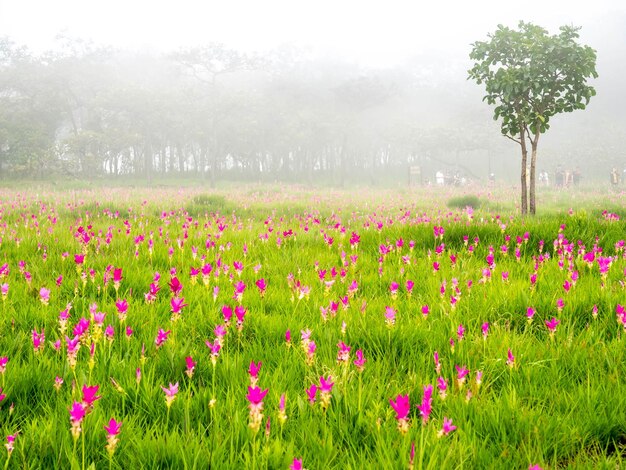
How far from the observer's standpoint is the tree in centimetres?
989

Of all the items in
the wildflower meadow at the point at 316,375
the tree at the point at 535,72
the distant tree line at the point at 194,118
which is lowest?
the wildflower meadow at the point at 316,375

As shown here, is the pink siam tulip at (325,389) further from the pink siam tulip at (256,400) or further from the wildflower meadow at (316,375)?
the pink siam tulip at (256,400)

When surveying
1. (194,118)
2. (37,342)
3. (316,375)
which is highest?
(194,118)

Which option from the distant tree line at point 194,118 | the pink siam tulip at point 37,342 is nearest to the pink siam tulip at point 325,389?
the pink siam tulip at point 37,342

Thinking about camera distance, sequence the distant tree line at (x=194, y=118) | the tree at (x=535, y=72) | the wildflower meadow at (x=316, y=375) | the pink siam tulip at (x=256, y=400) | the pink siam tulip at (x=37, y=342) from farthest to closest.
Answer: the distant tree line at (x=194, y=118), the tree at (x=535, y=72), the pink siam tulip at (x=37, y=342), the wildflower meadow at (x=316, y=375), the pink siam tulip at (x=256, y=400)

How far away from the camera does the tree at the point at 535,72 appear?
32.4ft

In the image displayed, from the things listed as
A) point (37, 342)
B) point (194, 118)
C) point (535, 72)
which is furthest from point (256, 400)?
point (194, 118)

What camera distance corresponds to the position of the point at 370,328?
2.74m

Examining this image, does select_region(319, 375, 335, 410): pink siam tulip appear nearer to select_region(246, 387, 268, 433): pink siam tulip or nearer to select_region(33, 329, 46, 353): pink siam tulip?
select_region(246, 387, 268, 433): pink siam tulip

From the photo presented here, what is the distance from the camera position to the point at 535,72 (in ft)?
33.4

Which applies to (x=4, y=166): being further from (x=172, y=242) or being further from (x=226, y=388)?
(x=226, y=388)

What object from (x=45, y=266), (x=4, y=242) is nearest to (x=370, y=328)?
(x=45, y=266)

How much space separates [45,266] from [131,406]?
319 centimetres

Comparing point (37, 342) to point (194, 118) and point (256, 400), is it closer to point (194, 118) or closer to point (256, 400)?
point (256, 400)
